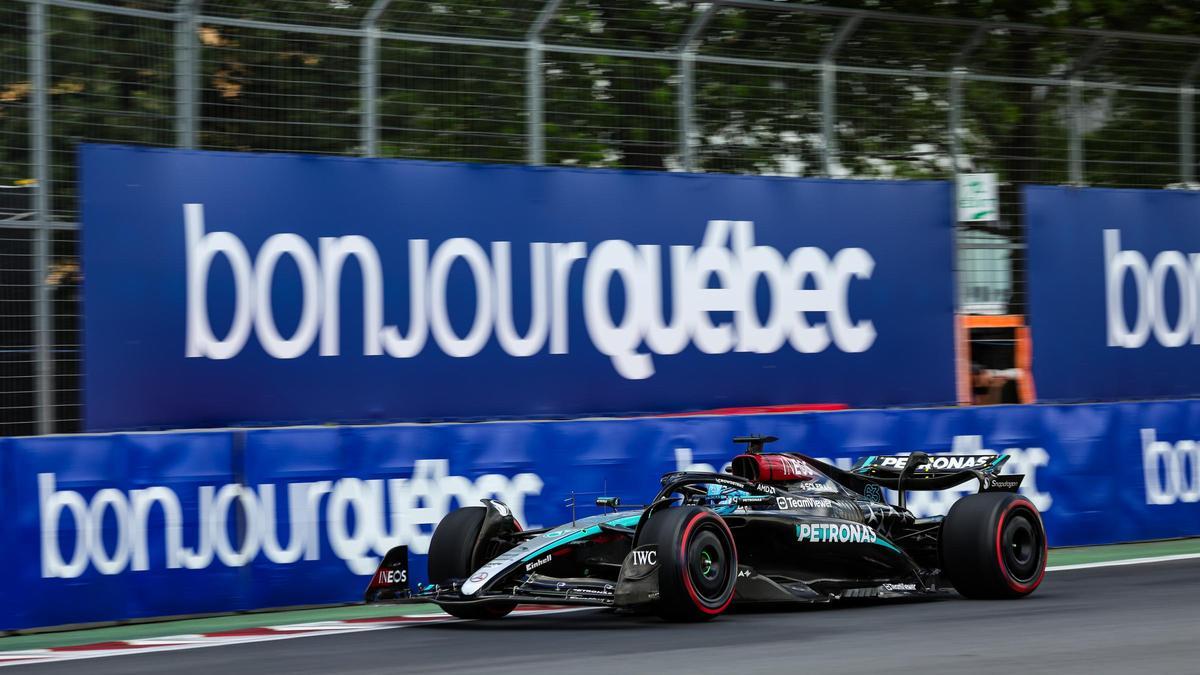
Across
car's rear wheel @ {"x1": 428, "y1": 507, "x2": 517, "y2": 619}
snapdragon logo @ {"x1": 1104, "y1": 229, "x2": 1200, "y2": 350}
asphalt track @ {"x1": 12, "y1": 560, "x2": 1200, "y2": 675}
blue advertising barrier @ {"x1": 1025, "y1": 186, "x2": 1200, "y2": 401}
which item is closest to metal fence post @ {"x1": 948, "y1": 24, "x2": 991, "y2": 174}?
blue advertising barrier @ {"x1": 1025, "y1": 186, "x2": 1200, "y2": 401}

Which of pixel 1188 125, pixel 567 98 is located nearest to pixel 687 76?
pixel 567 98

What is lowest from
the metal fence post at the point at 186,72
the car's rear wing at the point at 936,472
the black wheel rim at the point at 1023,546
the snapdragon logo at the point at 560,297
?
the black wheel rim at the point at 1023,546

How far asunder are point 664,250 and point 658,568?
532 cm

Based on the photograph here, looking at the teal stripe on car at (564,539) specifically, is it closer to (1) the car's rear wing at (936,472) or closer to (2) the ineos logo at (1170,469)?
(1) the car's rear wing at (936,472)

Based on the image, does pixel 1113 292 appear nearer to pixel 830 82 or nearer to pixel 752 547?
pixel 830 82

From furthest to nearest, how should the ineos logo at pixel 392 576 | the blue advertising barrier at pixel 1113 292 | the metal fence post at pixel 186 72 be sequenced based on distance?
the blue advertising barrier at pixel 1113 292 → the metal fence post at pixel 186 72 → the ineos logo at pixel 392 576

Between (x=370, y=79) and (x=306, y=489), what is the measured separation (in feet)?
10.8

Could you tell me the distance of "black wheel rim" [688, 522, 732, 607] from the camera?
813 centimetres

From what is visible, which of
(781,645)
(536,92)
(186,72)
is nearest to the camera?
(781,645)

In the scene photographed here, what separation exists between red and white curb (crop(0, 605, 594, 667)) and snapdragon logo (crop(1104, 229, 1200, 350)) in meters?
7.75

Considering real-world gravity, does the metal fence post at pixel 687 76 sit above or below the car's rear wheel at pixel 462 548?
above

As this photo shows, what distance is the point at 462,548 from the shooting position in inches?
341

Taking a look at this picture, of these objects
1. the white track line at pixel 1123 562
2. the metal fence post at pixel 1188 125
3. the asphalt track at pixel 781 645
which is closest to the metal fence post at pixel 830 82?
the metal fence post at pixel 1188 125

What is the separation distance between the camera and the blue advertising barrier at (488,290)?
35.2 ft
